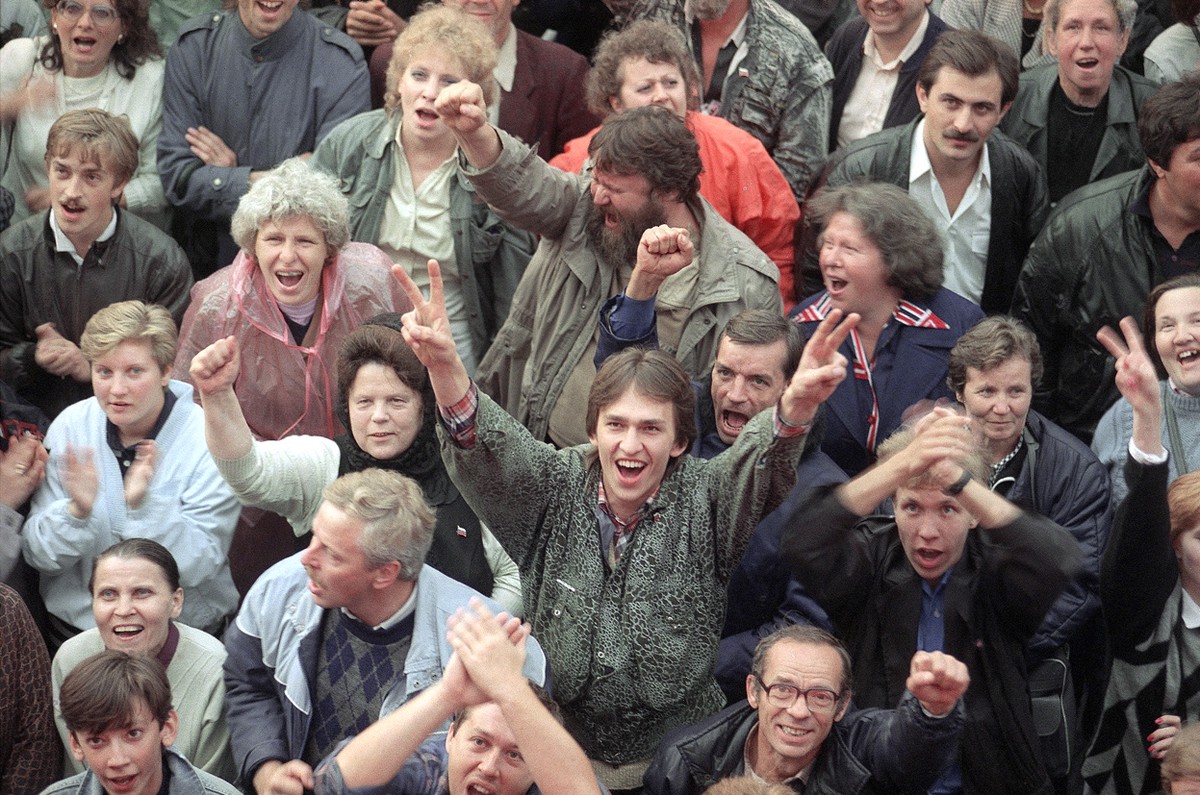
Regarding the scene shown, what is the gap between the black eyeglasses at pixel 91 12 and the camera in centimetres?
627

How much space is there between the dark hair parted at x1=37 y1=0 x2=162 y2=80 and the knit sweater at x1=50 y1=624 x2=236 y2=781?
100 inches

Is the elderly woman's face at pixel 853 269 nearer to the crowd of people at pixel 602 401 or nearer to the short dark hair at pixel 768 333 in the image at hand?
the crowd of people at pixel 602 401

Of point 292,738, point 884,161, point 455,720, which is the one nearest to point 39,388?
point 292,738

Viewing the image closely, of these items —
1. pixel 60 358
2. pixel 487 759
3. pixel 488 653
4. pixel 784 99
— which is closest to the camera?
pixel 488 653

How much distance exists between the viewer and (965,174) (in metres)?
5.86

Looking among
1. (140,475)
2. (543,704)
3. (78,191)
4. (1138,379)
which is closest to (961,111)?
(1138,379)

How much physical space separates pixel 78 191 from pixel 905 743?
→ 341cm

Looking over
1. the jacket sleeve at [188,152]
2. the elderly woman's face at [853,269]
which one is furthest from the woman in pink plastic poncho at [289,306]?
the elderly woman's face at [853,269]

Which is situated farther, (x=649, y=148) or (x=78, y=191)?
(x=78, y=191)

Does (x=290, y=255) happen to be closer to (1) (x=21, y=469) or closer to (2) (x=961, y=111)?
(1) (x=21, y=469)

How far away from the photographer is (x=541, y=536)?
4.47 metres

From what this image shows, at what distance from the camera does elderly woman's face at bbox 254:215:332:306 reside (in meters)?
5.38

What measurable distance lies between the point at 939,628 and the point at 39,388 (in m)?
3.20

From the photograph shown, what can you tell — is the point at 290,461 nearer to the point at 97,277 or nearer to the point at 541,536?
the point at 541,536
